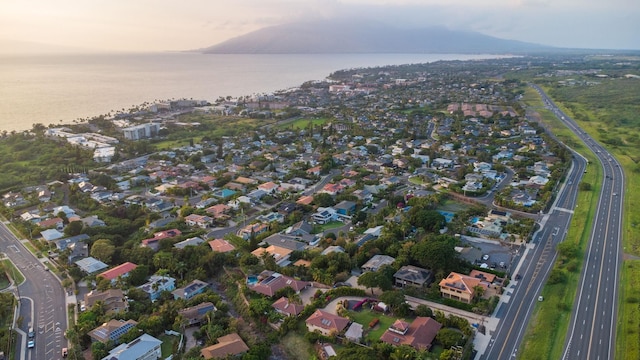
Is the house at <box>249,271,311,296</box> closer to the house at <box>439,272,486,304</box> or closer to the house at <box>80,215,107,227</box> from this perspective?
the house at <box>439,272,486,304</box>

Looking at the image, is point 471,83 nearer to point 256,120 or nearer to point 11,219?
point 256,120

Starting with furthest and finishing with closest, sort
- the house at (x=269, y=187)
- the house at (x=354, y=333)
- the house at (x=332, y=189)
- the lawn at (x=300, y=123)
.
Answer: the lawn at (x=300, y=123) < the house at (x=269, y=187) < the house at (x=332, y=189) < the house at (x=354, y=333)

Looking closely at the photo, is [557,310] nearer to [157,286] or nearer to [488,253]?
[488,253]

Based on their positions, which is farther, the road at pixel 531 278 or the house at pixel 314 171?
the house at pixel 314 171

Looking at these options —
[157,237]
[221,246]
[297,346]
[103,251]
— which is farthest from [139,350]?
[157,237]

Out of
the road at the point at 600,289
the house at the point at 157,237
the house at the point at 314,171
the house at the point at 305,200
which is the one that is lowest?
the road at the point at 600,289

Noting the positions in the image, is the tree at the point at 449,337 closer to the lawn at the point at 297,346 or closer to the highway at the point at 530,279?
the highway at the point at 530,279

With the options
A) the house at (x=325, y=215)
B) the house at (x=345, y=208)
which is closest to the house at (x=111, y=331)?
the house at (x=325, y=215)
